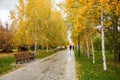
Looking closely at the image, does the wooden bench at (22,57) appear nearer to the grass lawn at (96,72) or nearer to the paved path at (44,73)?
the paved path at (44,73)

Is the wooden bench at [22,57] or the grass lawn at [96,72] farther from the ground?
the wooden bench at [22,57]

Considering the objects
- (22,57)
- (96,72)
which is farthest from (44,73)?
(22,57)

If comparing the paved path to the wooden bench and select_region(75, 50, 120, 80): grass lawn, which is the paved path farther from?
the wooden bench

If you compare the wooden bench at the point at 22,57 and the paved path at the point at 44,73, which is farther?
the wooden bench at the point at 22,57

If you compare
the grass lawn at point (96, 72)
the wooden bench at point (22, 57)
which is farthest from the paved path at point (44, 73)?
the wooden bench at point (22, 57)

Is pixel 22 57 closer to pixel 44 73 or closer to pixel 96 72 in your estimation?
pixel 44 73

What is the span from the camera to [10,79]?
13.9 m

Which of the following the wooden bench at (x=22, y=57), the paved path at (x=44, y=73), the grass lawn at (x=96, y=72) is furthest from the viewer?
the wooden bench at (x=22, y=57)

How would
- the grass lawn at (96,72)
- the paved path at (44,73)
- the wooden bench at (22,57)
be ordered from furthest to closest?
the wooden bench at (22,57) < the paved path at (44,73) < the grass lawn at (96,72)

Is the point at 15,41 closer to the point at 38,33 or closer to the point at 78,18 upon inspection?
the point at 38,33

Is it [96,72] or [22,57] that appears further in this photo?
[22,57]

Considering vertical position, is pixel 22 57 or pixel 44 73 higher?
pixel 22 57

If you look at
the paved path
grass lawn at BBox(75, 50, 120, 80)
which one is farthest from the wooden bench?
grass lawn at BBox(75, 50, 120, 80)

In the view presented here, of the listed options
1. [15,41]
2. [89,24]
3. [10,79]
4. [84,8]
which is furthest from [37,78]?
[15,41]
